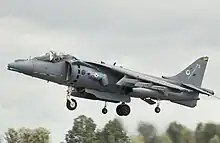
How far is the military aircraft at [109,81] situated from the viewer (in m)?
69.4

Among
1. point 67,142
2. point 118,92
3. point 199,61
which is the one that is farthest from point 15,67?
point 67,142

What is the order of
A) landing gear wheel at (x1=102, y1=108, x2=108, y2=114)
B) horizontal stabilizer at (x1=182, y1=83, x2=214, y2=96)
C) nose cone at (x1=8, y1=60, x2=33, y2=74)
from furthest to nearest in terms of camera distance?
horizontal stabilizer at (x1=182, y1=83, x2=214, y2=96) → landing gear wheel at (x1=102, y1=108, x2=108, y2=114) → nose cone at (x1=8, y1=60, x2=33, y2=74)

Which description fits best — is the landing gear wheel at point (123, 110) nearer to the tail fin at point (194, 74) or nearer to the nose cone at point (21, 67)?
the tail fin at point (194, 74)

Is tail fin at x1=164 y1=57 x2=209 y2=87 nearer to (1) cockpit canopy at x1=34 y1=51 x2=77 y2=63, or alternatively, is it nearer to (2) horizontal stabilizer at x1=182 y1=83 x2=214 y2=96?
(2) horizontal stabilizer at x1=182 y1=83 x2=214 y2=96

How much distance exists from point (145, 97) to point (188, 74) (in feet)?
11.9

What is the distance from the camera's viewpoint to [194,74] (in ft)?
244

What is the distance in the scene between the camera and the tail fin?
7394 cm

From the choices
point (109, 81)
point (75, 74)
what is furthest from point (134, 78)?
point (75, 74)

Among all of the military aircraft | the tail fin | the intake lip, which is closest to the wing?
the military aircraft

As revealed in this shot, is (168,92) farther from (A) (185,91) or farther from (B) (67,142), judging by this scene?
(B) (67,142)

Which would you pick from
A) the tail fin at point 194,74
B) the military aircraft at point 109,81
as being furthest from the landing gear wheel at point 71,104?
the tail fin at point 194,74

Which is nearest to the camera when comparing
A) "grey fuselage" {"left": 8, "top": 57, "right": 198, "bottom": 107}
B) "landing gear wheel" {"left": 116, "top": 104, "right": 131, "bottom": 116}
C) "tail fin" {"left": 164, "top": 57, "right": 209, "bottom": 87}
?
"grey fuselage" {"left": 8, "top": 57, "right": 198, "bottom": 107}

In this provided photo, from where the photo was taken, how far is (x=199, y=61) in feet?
246

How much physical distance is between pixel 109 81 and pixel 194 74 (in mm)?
5444
